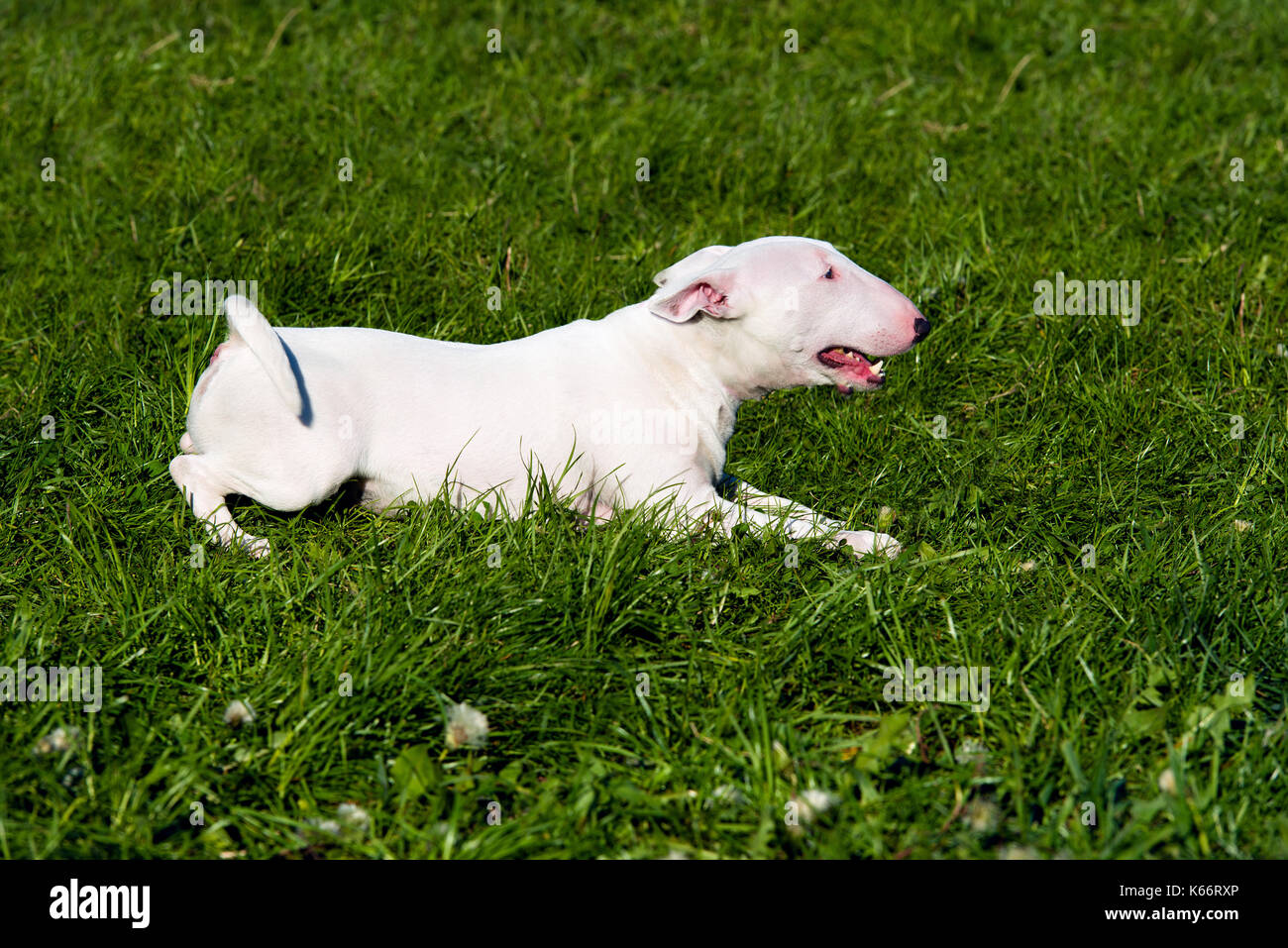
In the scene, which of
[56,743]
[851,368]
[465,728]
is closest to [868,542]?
[851,368]

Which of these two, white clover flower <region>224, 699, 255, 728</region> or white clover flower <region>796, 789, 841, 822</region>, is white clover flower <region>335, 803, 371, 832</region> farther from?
white clover flower <region>796, 789, 841, 822</region>

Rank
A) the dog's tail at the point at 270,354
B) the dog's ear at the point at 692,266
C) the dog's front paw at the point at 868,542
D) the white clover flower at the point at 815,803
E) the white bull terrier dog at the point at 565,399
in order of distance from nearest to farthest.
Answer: the white clover flower at the point at 815,803
the dog's tail at the point at 270,354
the white bull terrier dog at the point at 565,399
the dog's front paw at the point at 868,542
the dog's ear at the point at 692,266

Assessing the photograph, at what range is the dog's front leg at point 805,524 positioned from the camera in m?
3.60

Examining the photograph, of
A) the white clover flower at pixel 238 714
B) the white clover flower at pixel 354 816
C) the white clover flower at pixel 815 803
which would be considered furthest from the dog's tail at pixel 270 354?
the white clover flower at pixel 815 803

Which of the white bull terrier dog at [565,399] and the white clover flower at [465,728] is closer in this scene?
the white clover flower at [465,728]

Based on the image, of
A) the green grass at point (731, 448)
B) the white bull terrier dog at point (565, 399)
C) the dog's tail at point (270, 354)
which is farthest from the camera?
the white bull terrier dog at point (565, 399)

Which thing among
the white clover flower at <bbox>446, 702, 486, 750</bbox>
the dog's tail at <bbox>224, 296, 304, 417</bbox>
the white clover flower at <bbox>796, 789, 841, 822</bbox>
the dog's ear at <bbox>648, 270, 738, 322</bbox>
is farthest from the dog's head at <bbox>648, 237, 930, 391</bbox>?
the white clover flower at <bbox>796, 789, 841, 822</bbox>

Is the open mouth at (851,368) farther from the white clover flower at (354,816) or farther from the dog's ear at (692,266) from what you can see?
the white clover flower at (354,816)

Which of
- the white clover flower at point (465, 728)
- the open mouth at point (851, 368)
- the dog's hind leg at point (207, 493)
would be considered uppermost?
the open mouth at point (851, 368)

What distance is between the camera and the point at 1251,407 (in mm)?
4504

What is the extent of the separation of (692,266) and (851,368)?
1.86 feet

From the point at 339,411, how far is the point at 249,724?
3.25ft

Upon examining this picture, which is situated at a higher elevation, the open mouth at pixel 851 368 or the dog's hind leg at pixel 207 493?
the open mouth at pixel 851 368

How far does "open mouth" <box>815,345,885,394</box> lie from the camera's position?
3.61m
